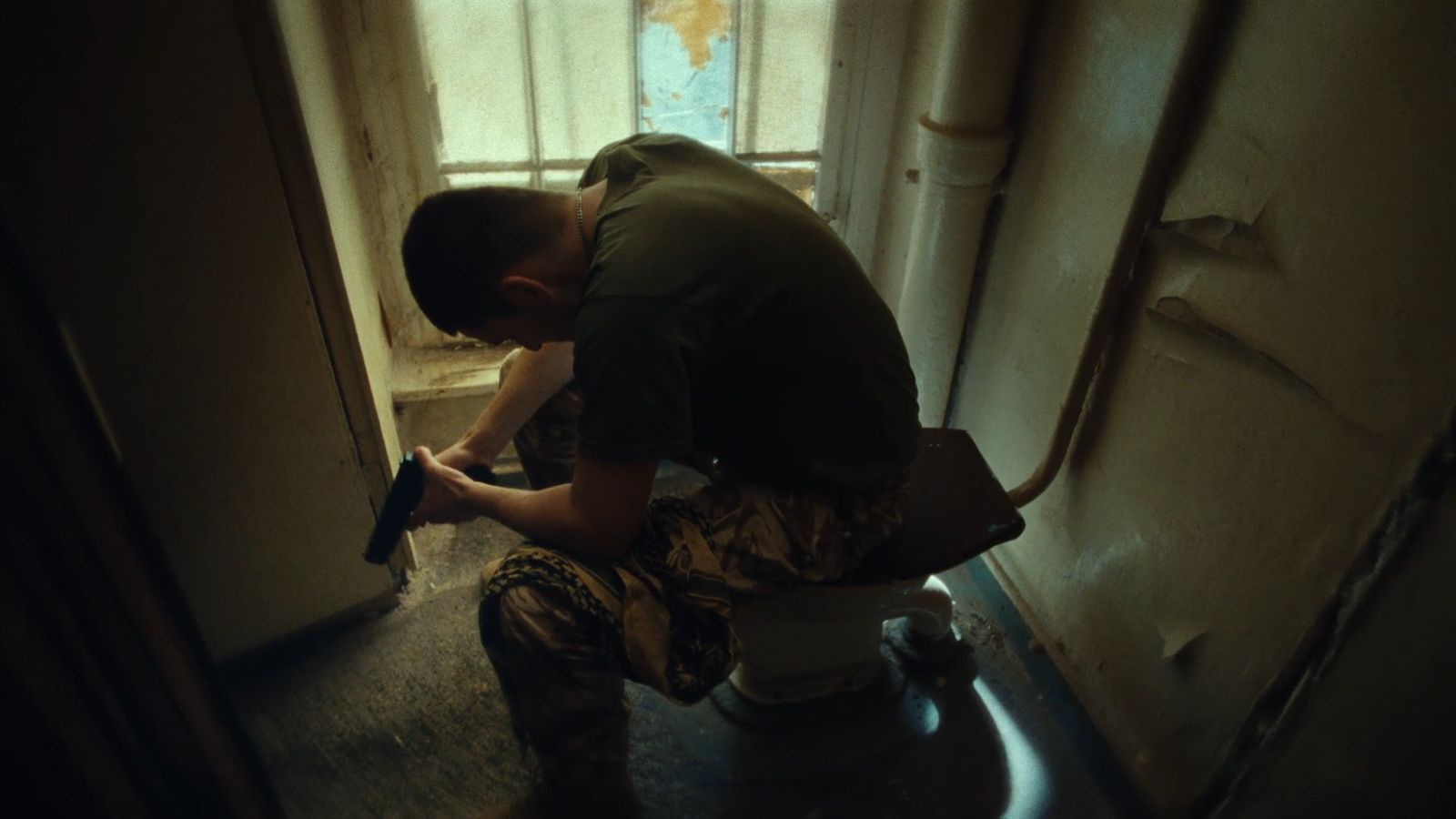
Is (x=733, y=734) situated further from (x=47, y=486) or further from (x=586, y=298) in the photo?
(x=47, y=486)

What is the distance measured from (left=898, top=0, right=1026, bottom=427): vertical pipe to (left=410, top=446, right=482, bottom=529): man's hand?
0.80m

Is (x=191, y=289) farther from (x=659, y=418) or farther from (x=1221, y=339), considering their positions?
(x=1221, y=339)

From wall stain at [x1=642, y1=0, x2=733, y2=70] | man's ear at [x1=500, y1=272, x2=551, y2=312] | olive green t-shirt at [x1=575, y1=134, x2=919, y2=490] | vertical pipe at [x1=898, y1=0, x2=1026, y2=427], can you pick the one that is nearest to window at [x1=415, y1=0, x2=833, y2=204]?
wall stain at [x1=642, y1=0, x2=733, y2=70]

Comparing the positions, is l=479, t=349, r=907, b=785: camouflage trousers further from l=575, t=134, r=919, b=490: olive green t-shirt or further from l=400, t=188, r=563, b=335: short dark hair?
l=400, t=188, r=563, b=335: short dark hair

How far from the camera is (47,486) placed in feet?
1.63

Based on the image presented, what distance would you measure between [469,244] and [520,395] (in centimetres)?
34

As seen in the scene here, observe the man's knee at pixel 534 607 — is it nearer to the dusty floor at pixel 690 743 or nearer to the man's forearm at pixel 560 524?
the man's forearm at pixel 560 524

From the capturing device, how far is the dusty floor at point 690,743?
1132mm

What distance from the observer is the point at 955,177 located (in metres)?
1.27

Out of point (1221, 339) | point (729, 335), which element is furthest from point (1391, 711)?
point (729, 335)

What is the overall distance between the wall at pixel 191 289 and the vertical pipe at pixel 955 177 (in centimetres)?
91

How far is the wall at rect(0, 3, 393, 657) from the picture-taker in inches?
31.5

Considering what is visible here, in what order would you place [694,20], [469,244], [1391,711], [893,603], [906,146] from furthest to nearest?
[906,146], [694,20], [893,603], [469,244], [1391,711]

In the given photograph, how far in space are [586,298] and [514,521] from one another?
292 mm
